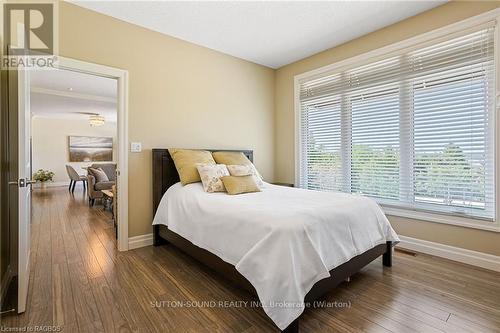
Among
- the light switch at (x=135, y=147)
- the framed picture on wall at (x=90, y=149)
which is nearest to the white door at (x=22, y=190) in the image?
the light switch at (x=135, y=147)

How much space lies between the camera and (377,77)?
10.1ft

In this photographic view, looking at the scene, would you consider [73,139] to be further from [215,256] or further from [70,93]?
[215,256]

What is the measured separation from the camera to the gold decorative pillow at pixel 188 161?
2785 millimetres

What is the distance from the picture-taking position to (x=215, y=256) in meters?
1.98

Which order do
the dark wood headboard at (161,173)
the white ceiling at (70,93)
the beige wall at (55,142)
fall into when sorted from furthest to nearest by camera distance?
the beige wall at (55,142) < the white ceiling at (70,93) < the dark wood headboard at (161,173)

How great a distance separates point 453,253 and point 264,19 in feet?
10.9

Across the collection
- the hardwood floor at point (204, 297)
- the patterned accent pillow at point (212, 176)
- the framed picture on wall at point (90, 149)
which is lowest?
the hardwood floor at point (204, 297)

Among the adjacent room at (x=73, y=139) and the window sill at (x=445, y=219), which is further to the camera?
the adjacent room at (x=73, y=139)

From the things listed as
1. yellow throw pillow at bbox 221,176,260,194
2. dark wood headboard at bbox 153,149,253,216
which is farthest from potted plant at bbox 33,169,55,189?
yellow throw pillow at bbox 221,176,260,194

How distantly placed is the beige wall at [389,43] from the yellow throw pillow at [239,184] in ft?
5.26

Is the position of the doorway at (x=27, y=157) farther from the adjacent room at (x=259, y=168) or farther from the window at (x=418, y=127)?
the window at (x=418, y=127)

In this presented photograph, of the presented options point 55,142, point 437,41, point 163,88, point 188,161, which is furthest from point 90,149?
point 437,41

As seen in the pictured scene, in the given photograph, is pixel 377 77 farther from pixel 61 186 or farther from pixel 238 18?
pixel 61 186

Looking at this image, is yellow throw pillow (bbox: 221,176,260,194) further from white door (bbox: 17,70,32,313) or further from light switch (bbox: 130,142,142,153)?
white door (bbox: 17,70,32,313)
